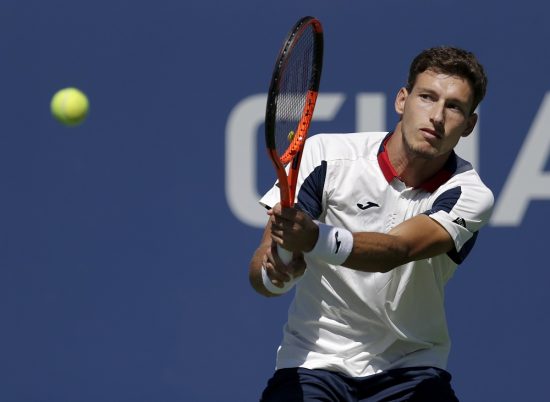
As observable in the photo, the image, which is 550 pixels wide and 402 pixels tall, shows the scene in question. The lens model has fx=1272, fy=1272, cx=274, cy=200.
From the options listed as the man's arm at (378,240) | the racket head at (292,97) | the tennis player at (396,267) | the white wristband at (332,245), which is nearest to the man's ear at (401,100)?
the tennis player at (396,267)

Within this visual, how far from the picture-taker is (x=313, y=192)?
12.5ft

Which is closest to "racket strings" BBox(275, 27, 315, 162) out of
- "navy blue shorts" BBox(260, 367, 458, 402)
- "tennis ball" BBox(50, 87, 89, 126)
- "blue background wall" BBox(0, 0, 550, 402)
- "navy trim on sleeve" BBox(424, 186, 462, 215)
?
"navy trim on sleeve" BBox(424, 186, 462, 215)

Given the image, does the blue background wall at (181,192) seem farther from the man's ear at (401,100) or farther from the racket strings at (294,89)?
the racket strings at (294,89)

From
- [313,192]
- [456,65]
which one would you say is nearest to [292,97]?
Result: [313,192]

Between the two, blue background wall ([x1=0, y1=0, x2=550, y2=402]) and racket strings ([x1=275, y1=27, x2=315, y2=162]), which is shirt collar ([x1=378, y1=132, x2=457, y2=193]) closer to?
racket strings ([x1=275, y1=27, x2=315, y2=162])

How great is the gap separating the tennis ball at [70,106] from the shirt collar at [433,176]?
201cm

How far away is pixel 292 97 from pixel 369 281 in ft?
1.97

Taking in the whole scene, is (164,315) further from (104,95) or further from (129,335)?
(104,95)

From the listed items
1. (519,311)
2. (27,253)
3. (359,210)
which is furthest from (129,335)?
(359,210)

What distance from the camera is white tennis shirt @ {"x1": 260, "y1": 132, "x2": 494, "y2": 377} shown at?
383 centimetres

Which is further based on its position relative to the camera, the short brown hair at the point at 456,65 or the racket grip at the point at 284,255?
the short brown hair at the point at 456,65

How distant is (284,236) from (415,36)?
7.82ft

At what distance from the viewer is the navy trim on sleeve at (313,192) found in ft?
12.4

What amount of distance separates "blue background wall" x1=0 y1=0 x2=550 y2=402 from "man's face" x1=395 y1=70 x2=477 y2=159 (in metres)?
1.64
